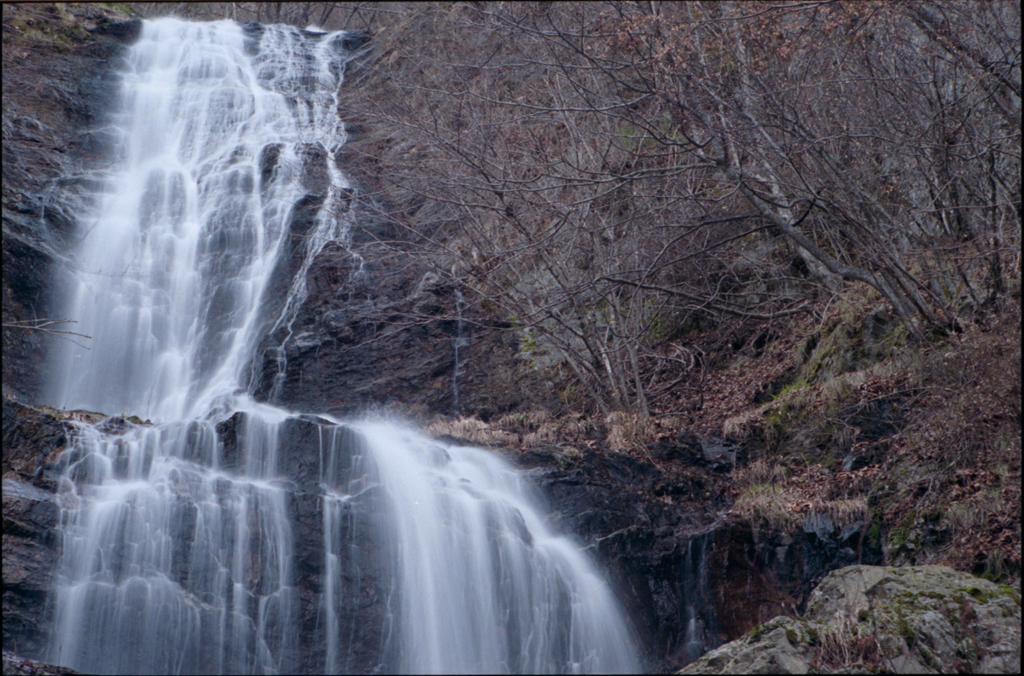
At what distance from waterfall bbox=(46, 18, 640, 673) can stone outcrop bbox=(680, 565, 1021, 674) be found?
A: 2.27m

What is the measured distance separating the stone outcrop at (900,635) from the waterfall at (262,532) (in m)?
2.27

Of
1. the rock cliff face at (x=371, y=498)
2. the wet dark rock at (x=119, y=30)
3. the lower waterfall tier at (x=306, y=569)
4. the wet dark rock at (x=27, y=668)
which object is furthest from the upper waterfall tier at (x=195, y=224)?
the wet dark rock at (x=27, y=668)

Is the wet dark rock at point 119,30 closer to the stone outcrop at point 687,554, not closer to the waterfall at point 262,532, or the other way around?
the waterfall at point 262,532

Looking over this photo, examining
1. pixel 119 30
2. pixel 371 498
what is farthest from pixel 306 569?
pixel 119 30

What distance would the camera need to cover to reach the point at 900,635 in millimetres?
4973

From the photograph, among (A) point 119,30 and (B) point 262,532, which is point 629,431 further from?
(A) point 119,30

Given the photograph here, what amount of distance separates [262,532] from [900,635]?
5.83m

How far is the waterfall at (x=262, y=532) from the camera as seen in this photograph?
7008mm

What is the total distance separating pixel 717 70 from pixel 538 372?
212 inches

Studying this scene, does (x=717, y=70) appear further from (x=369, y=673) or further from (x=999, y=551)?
(x=369, y=673)

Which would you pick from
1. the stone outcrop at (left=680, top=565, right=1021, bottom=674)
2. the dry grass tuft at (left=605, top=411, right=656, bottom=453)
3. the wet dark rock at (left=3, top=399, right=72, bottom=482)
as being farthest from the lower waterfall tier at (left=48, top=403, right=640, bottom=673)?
the stone outcrop at (left=680, top=565, right=1021, bottom=674)

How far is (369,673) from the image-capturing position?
6.93 metres

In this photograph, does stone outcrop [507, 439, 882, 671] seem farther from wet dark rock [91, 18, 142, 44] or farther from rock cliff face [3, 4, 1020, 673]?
wet dark rock [91, 18, 142, 44]

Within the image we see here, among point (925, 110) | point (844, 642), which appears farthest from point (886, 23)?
point (844, 642)
